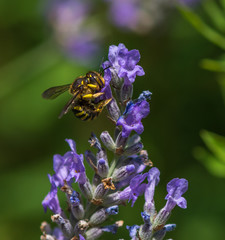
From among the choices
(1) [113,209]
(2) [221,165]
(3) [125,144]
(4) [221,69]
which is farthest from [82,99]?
(2) [221,165]

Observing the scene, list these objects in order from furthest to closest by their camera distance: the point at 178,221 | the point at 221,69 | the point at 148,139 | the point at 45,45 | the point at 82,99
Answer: the point at 45,45 → the point at 148,139 → the point at 178,221 → the point at 221,69 → the point at 82,99

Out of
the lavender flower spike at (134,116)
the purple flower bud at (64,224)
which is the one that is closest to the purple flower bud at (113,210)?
the purple flower bud at (64,224)

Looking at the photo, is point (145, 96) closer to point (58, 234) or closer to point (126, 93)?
point (126, 93)

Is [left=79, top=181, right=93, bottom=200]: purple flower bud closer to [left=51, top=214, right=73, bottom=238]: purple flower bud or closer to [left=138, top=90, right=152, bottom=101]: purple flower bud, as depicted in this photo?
[left=51, top=214, right=73, bottom=238]: purple flower bud

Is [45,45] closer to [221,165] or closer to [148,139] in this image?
[148,139]

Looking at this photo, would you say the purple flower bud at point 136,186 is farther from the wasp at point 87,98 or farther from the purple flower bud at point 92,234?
the wasp at point 87,98

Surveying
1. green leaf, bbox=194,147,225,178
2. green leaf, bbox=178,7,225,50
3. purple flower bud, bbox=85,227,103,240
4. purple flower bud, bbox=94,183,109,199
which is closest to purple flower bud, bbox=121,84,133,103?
purple flower bud, bbox=94,183,109,199

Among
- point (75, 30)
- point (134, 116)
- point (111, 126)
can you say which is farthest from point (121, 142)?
point (75, 30)
